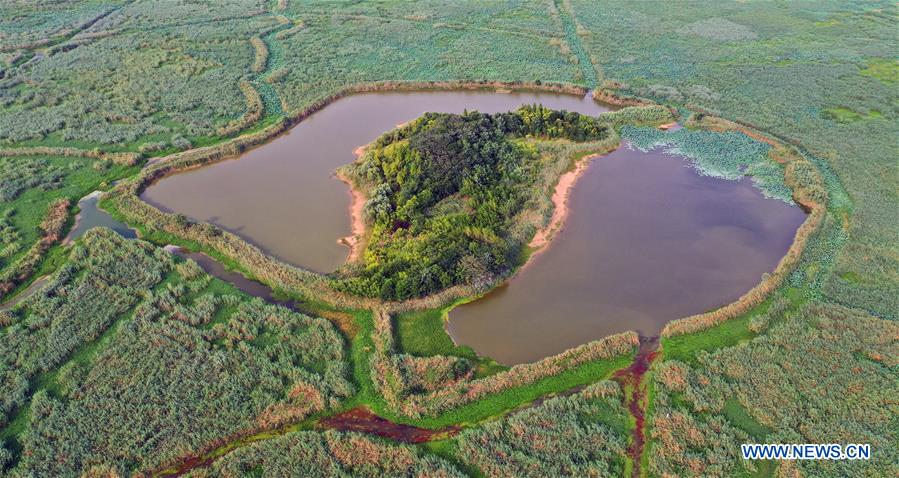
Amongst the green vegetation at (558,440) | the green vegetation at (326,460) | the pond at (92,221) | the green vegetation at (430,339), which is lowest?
the green vegetation at (326,460)

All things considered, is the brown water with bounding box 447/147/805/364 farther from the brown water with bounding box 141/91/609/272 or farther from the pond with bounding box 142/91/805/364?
the brown water with bounding box 141/91/609/272

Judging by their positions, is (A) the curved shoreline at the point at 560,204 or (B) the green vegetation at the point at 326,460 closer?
(B) the green vegetation at the point at 326,460

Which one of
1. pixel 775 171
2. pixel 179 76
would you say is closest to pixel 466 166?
pixel 775 171

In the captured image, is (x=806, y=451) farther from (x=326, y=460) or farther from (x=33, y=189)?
(x=33, y=189)

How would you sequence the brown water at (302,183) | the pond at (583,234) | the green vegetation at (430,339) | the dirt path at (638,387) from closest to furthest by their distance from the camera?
the dirt path at (638,387)
the green vegetation at (430,339)
the pond at (583,234)
the brown water at (302,183)

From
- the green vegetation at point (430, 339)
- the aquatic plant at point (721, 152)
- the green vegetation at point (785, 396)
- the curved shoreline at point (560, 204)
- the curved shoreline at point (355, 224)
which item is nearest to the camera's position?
the green vegetation at point (785, 396)

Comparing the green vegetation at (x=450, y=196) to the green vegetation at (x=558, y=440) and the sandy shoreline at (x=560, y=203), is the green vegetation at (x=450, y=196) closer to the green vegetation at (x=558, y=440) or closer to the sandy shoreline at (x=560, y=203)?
the sandy shoreline at (x=560, y=203)

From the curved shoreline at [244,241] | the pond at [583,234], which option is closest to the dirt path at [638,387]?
the pond at [583,234]
